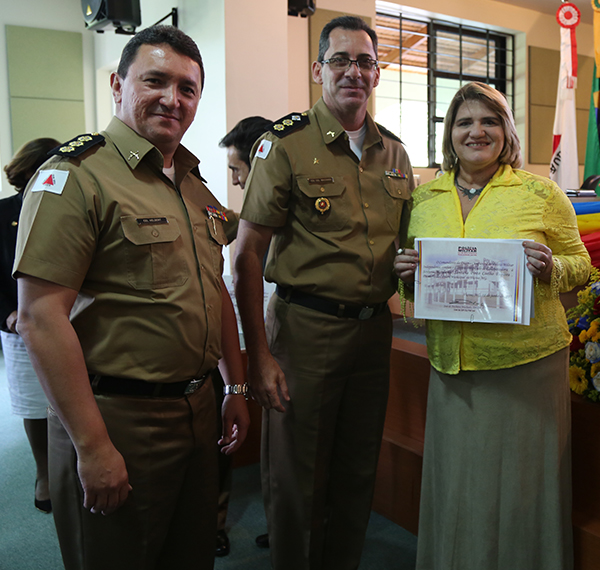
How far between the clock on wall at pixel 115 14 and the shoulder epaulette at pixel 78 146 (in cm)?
337

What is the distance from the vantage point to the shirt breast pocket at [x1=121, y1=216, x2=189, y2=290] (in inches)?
46.5

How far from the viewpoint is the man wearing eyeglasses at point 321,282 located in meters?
1.74

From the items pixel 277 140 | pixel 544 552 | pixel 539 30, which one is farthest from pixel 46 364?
pixel 539 30

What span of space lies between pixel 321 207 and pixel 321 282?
9.3 inches

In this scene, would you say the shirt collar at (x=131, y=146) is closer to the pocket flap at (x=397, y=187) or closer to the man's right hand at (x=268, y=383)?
the man's right hand at (x=268, y=383)

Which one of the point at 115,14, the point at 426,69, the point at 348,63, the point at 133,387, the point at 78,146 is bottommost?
the point at 133,387

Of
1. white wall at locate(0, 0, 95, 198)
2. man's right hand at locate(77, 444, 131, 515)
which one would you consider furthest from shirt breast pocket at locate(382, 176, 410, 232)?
white wall at locate(0, 0, 95, 198)

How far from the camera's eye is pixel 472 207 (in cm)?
171

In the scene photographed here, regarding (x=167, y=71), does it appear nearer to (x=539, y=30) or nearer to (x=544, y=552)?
(x=544, y=552)

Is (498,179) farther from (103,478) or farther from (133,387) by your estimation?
(103,478)

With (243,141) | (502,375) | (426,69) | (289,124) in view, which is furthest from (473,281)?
(426,69)

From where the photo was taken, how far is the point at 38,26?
6445 mm

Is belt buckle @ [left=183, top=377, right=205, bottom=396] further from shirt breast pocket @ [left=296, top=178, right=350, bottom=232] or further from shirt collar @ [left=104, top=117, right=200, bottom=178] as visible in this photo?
shirt breast pocket @ [left=296, top=178, right=350, bottom=232]

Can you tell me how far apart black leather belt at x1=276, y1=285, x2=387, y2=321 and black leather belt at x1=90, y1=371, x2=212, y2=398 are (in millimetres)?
603
